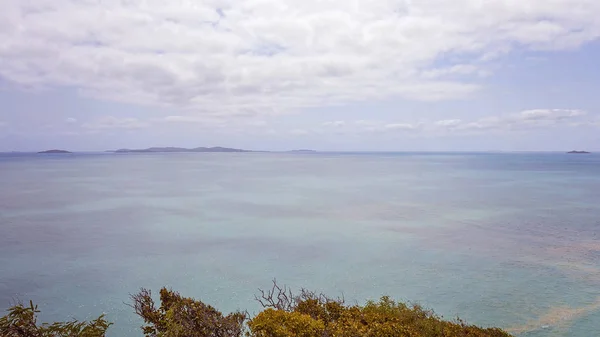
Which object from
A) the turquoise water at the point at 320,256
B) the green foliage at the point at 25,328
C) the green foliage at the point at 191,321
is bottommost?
A: the turquoise water at the point at 320,256

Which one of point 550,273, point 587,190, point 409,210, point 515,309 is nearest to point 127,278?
point 515,309

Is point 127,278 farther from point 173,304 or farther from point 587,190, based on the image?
point 587,190

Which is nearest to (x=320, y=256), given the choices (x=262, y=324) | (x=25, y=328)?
(x=262, y=324)

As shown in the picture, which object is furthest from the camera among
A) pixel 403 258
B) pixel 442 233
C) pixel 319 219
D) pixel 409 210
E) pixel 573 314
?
pixel 409 210

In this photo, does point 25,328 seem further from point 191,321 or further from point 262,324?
point 262,324

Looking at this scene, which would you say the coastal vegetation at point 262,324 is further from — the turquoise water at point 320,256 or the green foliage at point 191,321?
the turquoise water at point 320,256

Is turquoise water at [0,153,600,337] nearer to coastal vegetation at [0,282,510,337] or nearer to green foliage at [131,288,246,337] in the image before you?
green foliage at [131,288,246,337]

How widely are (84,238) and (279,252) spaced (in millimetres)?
→ 14204

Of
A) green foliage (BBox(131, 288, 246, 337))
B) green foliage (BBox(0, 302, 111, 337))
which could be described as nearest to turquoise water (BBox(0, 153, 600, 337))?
green foliage (BBox(131, 288, 246, 337))

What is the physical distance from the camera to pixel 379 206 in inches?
1754

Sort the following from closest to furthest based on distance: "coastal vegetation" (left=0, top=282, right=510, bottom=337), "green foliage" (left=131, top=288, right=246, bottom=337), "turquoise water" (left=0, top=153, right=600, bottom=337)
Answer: "coastal vegetation" (left=0, top=282, right=510, bottom=337) → "green foliage" (left=131, top=288, right=246, bottom=337) → "turquoise water" (left=0, top=153, right=600, bottom=337)

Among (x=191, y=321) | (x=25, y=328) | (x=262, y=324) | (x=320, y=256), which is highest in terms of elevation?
(x=25, y=328)

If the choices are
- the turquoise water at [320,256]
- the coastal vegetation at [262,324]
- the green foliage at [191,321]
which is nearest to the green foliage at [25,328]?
the coastal vegetation at [262,324]

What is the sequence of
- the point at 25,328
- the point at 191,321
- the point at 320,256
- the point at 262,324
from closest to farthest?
the point at 25,328 < the point at 262,324 < the point at 191,321 < the point at 320,256
